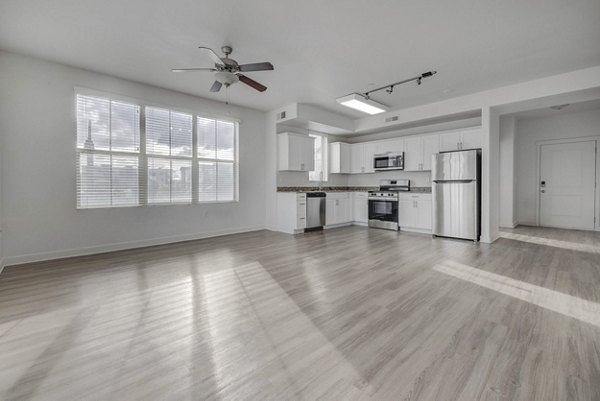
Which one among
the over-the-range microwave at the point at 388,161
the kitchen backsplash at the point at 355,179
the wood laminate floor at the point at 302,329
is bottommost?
the wood laminate floor at the point at 302,329

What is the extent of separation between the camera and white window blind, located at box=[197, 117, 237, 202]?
5680 millimetres

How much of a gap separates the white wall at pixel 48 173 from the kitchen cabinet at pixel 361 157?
4.87 m

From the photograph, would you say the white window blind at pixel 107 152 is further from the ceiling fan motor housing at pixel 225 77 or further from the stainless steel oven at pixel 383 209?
the stainless steel oven at pixel 383 209

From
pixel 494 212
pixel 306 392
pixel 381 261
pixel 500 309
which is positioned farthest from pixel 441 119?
pixel 306 392

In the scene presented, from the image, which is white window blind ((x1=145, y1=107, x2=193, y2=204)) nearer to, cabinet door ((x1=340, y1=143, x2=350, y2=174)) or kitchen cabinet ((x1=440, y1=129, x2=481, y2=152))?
cabinet door ((x1=340, y1=143, x2=350, y2=174))

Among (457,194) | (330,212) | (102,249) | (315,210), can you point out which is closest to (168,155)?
(102,249)

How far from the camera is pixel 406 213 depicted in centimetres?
653

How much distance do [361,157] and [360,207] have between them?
138cm

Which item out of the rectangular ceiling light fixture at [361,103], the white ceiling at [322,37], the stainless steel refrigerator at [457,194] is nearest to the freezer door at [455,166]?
the stainless steel refrigerator at [457,194]

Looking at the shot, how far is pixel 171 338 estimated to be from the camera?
78.1 inches

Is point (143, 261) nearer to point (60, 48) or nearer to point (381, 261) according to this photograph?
point (60, 48)

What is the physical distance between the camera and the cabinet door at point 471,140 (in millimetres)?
5672

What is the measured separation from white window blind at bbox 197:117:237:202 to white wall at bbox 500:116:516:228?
6599 millimetres

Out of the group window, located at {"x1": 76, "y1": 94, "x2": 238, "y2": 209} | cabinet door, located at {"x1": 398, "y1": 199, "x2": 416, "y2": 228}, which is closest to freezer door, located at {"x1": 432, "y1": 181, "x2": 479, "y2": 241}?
cabinet door, located at {"x1": 398, "y1": 199, "x2": 416, "y2": 228}
